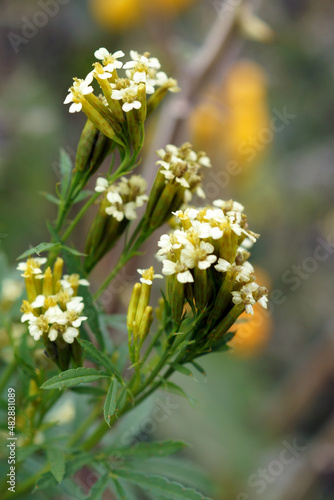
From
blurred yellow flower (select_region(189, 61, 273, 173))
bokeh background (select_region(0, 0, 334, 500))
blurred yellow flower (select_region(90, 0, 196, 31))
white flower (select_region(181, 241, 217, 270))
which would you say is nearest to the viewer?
white flower (select_region(181, 241, 217, 270))

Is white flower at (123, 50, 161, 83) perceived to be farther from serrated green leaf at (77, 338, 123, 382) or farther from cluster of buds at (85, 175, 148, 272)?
serrated green leaf at (77, 338, 123, 382)

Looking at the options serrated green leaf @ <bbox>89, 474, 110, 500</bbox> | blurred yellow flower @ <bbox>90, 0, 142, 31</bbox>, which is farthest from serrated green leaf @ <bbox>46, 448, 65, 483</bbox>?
blurred yellow flower @ <bbox>90, 0, 142, 31</bbox>

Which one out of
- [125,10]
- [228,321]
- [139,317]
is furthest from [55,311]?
[125,10]

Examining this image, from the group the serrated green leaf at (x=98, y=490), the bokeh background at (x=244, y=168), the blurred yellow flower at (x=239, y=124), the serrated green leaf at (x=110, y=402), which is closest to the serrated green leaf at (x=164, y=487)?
the serrated green leaf at (x=98, y=490)

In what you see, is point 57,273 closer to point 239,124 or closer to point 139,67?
point 139,67

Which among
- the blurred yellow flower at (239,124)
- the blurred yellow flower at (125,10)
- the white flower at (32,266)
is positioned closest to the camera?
the white flower at (32,266)

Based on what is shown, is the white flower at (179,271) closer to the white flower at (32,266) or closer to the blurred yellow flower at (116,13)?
the white flower at (32,266)
